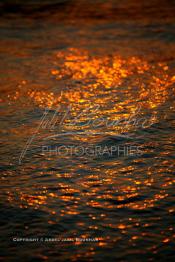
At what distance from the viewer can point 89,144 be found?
5406 mm

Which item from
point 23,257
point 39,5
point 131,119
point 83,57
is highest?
point 39,5

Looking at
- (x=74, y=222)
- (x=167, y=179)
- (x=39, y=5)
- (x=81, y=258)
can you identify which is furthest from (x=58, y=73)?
(x=39, y=5)

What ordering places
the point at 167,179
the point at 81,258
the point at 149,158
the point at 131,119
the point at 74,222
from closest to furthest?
1. the point at 81,258
2. the point at 74,222
3. the point at 167,179
4. the point at 149,158
5. the point at 131,119

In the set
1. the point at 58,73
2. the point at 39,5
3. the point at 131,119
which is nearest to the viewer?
the point at 131,119

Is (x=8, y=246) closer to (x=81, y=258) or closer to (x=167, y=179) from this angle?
(x=81, y=258)

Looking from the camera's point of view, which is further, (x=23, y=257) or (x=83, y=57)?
(x=83, y=57)

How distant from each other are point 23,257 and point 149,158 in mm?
2049

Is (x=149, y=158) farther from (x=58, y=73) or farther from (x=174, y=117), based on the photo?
(x=58, y=73)

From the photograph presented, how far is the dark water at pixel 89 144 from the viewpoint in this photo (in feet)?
12.1

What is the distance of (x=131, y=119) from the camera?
20.1 ft

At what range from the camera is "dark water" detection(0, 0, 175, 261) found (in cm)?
370

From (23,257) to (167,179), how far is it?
1.76 metres

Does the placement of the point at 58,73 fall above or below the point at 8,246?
above

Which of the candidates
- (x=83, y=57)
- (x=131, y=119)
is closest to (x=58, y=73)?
(x=83, y=57)
